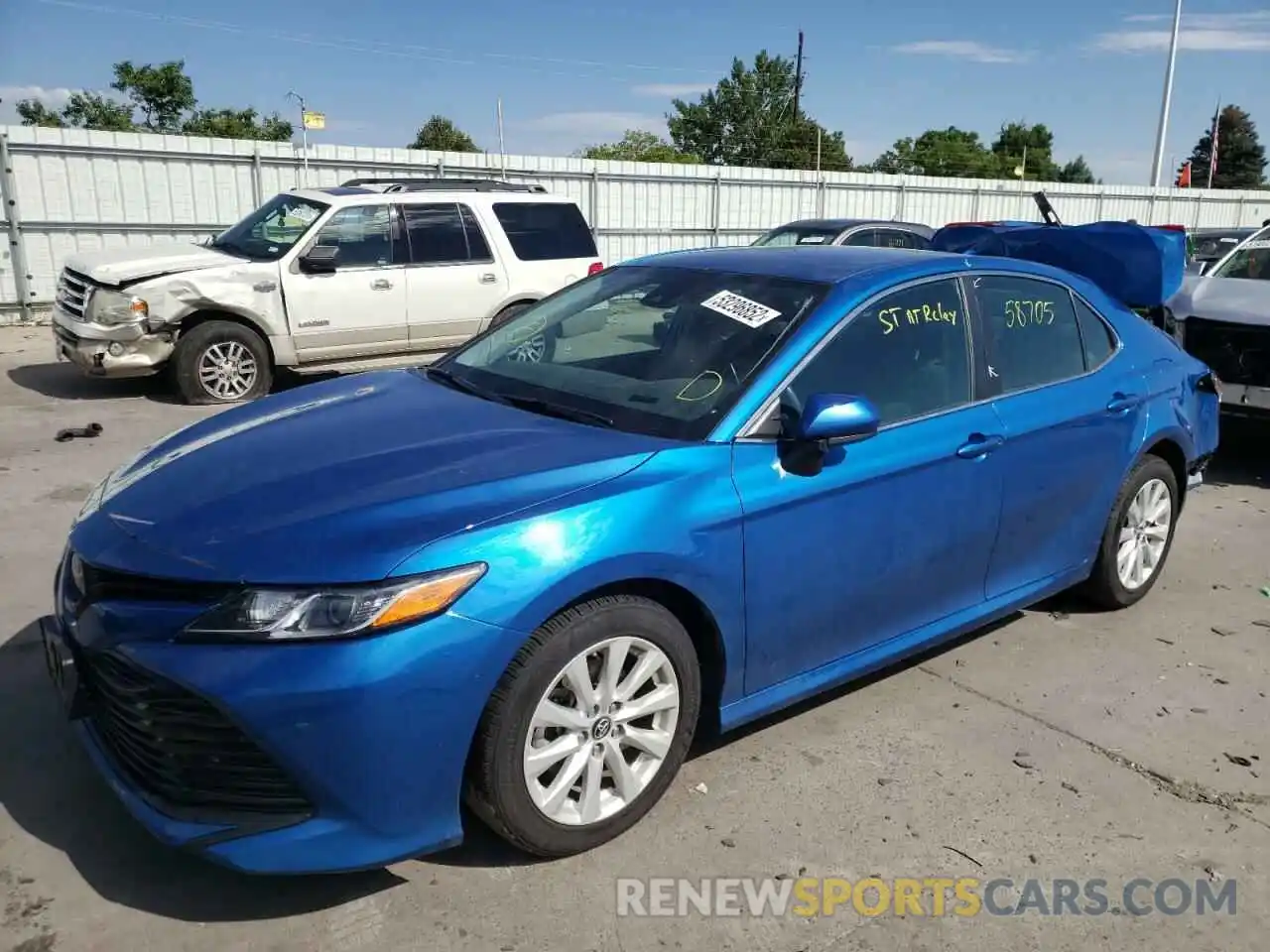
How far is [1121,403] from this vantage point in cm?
445

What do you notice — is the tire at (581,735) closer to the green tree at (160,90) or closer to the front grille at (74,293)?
the front grille at (74,293)

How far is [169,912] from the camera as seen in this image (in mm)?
2627

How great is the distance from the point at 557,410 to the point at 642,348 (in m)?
0.52

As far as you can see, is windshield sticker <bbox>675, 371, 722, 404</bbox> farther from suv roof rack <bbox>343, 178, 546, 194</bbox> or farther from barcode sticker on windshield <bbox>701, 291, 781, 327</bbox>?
suv roof rack <bbox>343, 178, 546, 194</bbox>

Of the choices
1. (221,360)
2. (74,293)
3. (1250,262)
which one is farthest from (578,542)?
(1250,262)

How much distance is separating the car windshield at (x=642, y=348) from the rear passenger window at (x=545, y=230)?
19.4 feet

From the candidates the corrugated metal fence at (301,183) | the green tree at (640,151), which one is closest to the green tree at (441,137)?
the green tree at (640,151)

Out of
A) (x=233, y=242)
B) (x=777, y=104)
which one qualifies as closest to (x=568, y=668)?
(x=233, y=242)

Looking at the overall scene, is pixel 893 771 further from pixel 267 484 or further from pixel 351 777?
pixel 267 484

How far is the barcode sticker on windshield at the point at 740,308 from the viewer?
3.53m

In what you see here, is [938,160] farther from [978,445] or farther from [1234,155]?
[978,445]

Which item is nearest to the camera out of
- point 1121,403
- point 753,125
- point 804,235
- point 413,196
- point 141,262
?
point 1121,403

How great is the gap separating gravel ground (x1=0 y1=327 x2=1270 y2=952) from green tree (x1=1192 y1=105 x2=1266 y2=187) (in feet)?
304

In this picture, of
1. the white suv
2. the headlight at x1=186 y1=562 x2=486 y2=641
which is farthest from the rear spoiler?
the headlight at x1=186 y1=562 x2=486 y2=641
